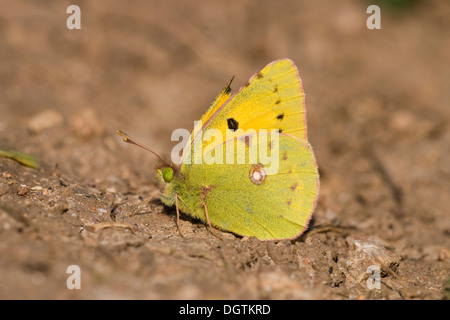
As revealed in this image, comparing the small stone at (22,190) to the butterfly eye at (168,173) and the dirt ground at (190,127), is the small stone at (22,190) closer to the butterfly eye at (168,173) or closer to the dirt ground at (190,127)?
the dirt ground at (190,127)

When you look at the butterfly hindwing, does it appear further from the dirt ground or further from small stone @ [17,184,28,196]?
small stone @ [17,184,28,196]

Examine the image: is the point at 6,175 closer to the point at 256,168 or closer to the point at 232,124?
the point at 232,124

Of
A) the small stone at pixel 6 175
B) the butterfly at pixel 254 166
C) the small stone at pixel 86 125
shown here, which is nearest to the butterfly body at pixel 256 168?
the butterfly at pixel 254 166

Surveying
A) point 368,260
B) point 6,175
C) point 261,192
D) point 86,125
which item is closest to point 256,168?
point 261,192

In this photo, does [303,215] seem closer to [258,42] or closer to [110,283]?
[110,283]

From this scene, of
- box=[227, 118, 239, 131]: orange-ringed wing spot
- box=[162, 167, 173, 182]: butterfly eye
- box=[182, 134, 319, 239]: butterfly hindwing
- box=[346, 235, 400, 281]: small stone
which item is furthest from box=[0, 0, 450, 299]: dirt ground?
box=[227, 118, 239, 131]: orange-ringed wing spot

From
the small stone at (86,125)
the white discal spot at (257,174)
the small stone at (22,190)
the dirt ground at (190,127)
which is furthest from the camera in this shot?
→ the small stone at (86,125)
